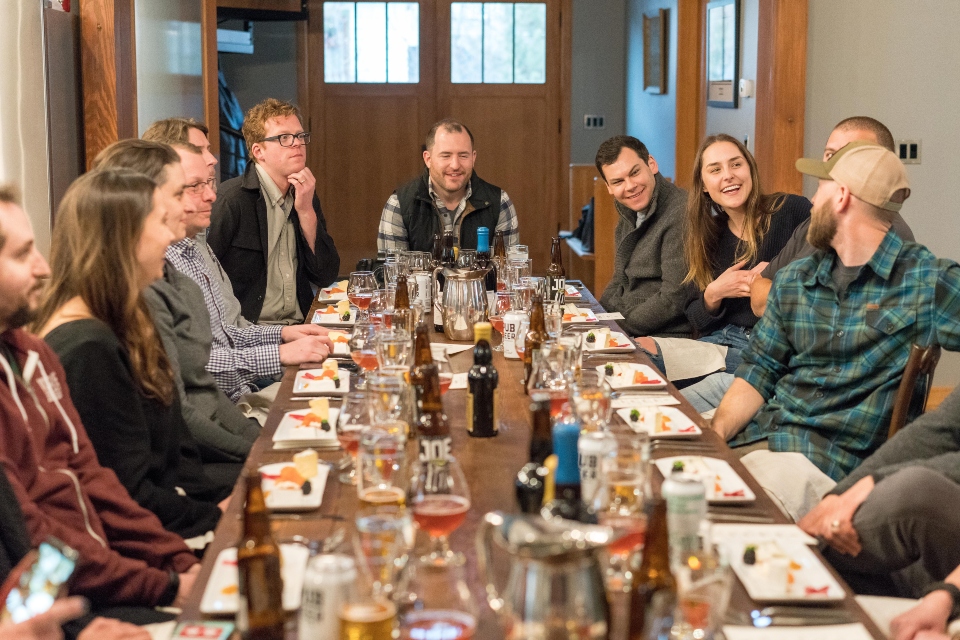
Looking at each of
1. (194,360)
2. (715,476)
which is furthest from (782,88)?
(715,476)

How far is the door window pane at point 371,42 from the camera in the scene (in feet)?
27.8

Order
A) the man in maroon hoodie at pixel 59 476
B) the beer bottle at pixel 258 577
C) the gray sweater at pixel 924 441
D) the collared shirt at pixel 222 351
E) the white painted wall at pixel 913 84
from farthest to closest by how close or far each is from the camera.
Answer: the white painted wall at pixel 913 84 < the collared shirt at pixel 222 351 < the gray sweater at pixel 924 441 < the man in maroon hoodie at pixel 59 476 < the beer bottle at pixel 258 577

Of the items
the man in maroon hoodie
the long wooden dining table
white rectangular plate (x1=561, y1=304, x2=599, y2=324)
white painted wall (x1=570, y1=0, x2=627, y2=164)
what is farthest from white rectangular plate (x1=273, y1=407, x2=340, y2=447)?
white painted wall (x1=570, y1=0, x2=627, y2=164)

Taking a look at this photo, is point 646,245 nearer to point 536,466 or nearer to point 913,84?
point 913,84

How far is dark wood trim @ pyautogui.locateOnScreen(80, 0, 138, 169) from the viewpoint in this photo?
12.7 feet

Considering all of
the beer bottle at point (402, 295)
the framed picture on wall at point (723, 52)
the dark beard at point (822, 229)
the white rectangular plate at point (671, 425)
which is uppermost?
the framed picture on wall at point (723, 52)

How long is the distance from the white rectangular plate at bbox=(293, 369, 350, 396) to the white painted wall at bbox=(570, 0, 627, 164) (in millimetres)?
7390

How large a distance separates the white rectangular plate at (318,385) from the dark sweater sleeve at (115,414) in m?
0.49

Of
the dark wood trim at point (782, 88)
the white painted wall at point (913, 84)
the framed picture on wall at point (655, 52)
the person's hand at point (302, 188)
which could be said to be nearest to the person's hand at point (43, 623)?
the person's hand at point (302, 188)

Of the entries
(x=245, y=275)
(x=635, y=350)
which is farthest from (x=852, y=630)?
(x=245, y=275)

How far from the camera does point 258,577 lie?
1.30 meters

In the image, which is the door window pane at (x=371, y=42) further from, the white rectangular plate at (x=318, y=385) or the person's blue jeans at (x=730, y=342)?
the white rectangular plate at (x=318, y=385)

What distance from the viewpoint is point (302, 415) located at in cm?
225

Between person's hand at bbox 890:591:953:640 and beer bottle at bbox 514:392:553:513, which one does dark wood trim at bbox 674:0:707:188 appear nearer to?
person's hand at bbox 890:591:953:640
